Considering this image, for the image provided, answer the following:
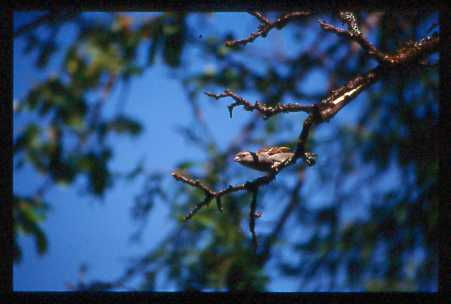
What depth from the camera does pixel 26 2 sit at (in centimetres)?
170

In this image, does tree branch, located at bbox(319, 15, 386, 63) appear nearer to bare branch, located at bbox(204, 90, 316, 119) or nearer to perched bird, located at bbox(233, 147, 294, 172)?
bare branch, located at bbox(204, 90, 316, 119)

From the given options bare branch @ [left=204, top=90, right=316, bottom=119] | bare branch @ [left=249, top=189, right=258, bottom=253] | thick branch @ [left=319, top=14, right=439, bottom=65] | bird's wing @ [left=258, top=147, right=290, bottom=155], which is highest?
thick branch @ [left=319, top=14, right=439, bottom=65]

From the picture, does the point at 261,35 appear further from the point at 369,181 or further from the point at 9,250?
the point at 369,181

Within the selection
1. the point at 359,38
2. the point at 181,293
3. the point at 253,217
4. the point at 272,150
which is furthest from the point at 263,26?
the point at 181,293

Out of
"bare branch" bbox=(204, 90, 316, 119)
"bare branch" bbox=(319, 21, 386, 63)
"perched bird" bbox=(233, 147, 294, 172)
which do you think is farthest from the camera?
"perched bird" bbox=(233, 147, 294, 172)

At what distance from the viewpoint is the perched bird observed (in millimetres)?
2180

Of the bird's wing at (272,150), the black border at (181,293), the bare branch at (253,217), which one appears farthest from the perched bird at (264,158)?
the black border at (181,293)

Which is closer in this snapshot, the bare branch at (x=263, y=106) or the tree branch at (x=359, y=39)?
the bare branch at (x=263, y=106)

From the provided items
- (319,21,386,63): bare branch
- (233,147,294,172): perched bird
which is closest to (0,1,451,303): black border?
(319,21,386,63): bare branch

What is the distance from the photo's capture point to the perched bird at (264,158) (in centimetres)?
218

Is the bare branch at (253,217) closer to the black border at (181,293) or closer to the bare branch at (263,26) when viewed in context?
the black border at (181,293)

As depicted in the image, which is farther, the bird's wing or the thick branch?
the bird's wing

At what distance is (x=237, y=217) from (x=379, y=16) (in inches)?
74.9

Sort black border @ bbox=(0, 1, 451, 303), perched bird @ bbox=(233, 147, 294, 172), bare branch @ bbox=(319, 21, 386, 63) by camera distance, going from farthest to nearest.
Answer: perched bird @ bbox=(233, 147, 294, 172)
bare branch @ bbox=(319, 21, 386, 63)
black border @ bbox=(0, 1, 451, 303)
